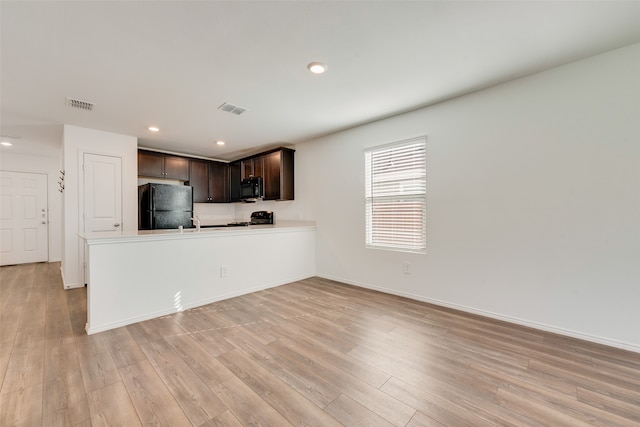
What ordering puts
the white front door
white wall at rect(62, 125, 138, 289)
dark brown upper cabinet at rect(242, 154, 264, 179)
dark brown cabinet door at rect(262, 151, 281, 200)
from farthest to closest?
the white front door, dark brown upper cabinet at rect(242, 154, 264, 179), dark brown cabinet door at rect(262, 151, 281, 200), white wall at rect(62, 125, 138, 289)

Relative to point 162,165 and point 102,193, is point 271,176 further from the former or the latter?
point 102,193

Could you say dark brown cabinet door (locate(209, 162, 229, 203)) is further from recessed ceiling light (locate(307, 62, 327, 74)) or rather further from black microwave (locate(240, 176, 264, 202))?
recessed ceiling light (locate(307, 62, 327, 74))

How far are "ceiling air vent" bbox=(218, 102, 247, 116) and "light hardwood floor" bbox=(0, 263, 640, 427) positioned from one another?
251 cm

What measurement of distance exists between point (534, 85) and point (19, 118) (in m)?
6.31

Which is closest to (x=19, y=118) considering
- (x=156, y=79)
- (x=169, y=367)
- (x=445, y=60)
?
(x=156, y=79)

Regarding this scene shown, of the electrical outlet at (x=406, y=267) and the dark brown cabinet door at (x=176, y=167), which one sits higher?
the dark brown cabinet door at (x=176, y=167)

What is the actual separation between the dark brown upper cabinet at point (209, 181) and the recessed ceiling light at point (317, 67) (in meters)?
4.17

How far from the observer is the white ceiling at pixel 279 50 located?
1.69m

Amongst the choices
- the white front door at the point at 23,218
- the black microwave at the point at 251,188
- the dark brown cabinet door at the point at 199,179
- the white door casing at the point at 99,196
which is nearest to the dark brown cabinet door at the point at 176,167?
the dark brown cabinet door at the point at 199,179

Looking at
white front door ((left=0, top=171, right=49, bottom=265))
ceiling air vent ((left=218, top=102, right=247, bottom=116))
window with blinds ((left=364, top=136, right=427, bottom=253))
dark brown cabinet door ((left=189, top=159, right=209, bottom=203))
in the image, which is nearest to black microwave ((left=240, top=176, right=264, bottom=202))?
dark brown cabinet door ((left=189, top=159, right=209, bottom=203))

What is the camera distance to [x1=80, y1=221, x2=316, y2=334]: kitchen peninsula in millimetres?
2547

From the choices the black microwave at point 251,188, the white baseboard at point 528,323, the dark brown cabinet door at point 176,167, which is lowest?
the white baseboard at point 528,323

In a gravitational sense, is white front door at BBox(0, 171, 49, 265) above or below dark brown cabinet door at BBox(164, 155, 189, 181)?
below

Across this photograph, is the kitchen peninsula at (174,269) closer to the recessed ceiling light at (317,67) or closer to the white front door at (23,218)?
the recessed ceiling light at (317,67)
